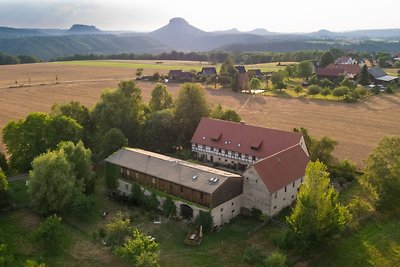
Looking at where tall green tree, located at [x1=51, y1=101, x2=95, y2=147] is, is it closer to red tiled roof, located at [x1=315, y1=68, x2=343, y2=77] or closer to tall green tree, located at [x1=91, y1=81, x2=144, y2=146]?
tall green tree, located at [x1=91, y1=81, x2=144, y2=146]

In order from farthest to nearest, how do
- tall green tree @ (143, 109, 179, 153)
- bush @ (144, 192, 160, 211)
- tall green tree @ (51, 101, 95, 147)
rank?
tall green tree @ (143, 109, 179, 153) < tall green tree @ (51, 101, 95, 147) < bush @ (144, 192, 160, 211)

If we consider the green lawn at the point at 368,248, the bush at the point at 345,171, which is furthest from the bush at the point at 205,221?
the bush at the point at 345,171

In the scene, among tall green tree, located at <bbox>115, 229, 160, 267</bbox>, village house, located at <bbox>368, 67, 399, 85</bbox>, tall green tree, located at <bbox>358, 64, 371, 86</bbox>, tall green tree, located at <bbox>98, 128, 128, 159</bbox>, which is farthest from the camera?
village house, located at <bbox>368, 67, 399, 85</bbox>

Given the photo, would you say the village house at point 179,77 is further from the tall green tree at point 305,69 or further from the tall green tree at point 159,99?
the tall green tree at point 159,99

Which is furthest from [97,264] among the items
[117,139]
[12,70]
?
[12,70]

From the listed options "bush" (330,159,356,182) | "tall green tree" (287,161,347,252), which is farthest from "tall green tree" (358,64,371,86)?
"tall green tree" (287,161,347,252)

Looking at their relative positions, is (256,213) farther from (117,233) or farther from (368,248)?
(117,233)

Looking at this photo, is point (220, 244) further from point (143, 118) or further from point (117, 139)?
point (143, 118)
